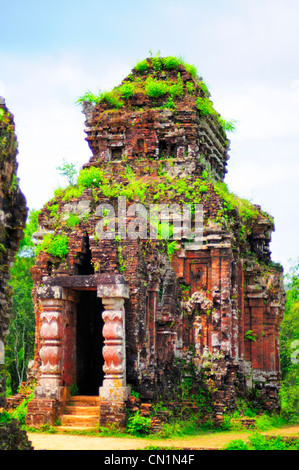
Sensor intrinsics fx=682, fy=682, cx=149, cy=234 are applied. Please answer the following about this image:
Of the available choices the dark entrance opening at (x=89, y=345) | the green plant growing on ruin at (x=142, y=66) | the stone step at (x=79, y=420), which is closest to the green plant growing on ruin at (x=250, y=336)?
the dark entrance opening at (x=89, y=345)

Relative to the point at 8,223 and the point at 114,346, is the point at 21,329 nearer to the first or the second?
the point at 114,346

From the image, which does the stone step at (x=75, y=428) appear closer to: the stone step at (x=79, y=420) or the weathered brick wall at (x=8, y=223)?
the stone step at (x=79, y=420)

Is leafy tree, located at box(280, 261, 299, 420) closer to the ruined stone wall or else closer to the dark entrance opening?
the dark entrance opening

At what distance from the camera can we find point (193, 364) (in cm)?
1656

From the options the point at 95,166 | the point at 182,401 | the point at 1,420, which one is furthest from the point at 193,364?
the point at 1,420

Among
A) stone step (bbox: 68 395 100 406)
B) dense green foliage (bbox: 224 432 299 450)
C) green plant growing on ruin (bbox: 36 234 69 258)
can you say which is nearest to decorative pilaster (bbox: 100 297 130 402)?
stone step (bbox: 68 395 100 406)

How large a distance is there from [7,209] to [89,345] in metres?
7.32

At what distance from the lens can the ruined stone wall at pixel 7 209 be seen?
9.52m

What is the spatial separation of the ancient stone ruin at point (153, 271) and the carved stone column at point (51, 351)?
0.02 m

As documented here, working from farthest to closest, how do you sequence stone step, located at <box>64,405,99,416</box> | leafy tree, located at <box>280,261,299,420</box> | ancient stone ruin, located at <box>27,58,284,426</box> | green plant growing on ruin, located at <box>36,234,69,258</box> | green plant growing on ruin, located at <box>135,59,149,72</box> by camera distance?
leafy tree, located at <box>280,261,299,420</box>
green plant growing on ruin, located at <box>135,59,149,72</box>
green plant growing on ruin, located at <box>36,234,69,258</box>
ancient stone ruin, located at <box>27,58,284,426</box>
stone step, located at <box>64,405,99,416</box>

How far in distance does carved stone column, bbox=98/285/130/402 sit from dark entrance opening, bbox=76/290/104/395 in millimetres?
2173

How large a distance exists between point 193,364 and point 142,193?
4326 mm

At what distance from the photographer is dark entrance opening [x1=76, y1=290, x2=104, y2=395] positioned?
628 inches

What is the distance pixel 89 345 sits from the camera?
16.6m
